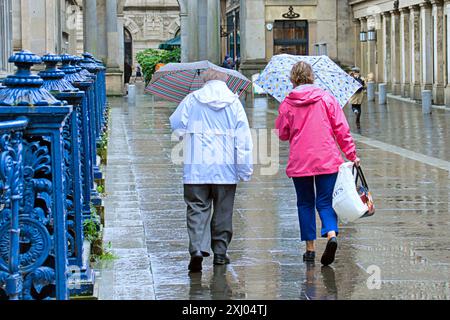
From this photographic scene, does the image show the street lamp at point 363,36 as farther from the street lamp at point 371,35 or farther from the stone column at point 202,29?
the stone column at point 202,29

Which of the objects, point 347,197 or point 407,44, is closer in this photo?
point 347,197

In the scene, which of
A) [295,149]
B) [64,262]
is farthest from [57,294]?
[295,149]

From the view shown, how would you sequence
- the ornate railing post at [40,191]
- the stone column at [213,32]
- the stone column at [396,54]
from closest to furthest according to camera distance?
1. the ornate railing post at [40,191]
2. the stone column at [396,54]
3. the stone column at [213,32]

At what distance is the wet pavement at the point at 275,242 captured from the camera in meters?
8.38

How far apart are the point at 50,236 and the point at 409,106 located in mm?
33506

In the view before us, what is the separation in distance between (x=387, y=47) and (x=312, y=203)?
130 feet

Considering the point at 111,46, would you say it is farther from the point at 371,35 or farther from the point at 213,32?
the point at 371,35

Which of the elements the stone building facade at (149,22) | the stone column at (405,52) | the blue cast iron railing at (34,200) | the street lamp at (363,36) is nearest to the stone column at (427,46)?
the stone column at (405,52)

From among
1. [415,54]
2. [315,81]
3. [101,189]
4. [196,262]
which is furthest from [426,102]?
[196,262]

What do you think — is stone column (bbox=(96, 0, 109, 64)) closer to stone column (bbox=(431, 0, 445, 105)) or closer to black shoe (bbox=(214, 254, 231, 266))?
stone column (bbox=(431, 0, 445, 105))

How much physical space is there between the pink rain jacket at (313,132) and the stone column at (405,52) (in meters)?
35.4

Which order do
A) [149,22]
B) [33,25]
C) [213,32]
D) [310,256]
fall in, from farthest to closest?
[149,22]
[213,32]
[33,25]
[310,256]

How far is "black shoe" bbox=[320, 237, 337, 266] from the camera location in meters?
9.20

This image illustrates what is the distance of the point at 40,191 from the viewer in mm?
6035
